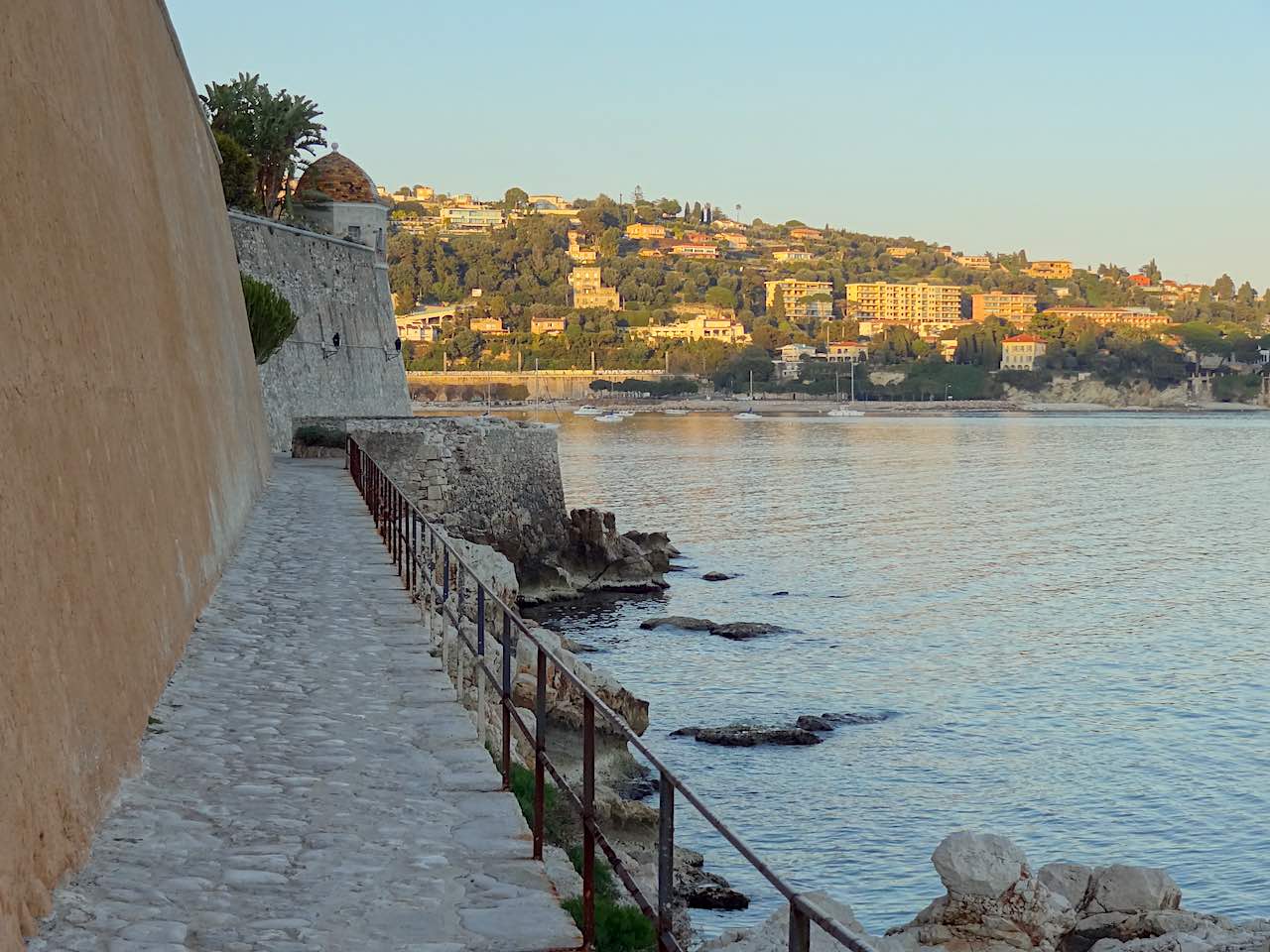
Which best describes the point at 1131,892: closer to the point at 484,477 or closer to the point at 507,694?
the point at 507,694

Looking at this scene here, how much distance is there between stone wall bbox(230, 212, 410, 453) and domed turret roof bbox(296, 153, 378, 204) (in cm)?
210

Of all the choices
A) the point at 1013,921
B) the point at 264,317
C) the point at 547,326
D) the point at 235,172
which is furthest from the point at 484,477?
the point at 547,326

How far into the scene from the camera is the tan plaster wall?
524 centimetres

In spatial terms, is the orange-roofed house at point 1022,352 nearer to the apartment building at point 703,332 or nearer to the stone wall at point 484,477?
the apartment building at point 703,332

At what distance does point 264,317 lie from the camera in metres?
29.0

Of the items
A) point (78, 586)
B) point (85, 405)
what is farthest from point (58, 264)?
point (78, 586)

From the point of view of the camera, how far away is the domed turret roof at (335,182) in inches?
1705

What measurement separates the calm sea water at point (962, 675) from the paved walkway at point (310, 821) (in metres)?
5.04

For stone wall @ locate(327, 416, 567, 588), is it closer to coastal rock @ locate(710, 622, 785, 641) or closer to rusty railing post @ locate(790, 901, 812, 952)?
coastal rock @ locate(710, 622, 785, 641)

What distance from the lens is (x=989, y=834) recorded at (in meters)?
11.7

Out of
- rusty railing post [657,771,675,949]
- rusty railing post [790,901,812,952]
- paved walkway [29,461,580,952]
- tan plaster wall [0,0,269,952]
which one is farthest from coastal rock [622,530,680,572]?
rusty railing post [790,901,812,952]

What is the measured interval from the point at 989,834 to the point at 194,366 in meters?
7.64

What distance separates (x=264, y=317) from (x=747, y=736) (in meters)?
13.5

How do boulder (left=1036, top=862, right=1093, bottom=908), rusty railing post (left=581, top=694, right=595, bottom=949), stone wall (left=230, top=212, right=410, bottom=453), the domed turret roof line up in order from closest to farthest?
rusty railing post (left=581, top=694, right=595, bottom=949)
boulder (left=1036, top=862, right=1093, bottom=908)
stone wall (left=230, top=212, right=410, bottom=453)
the domed turret roof
